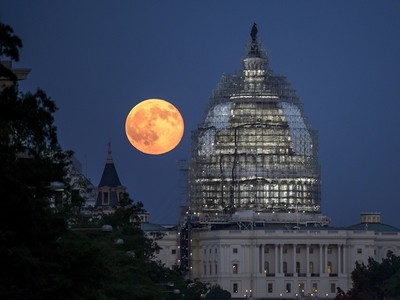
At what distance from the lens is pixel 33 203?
7331cm

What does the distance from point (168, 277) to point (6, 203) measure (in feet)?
343

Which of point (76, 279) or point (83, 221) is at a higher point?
point (83, 221)

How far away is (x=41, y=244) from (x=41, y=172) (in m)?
3.15

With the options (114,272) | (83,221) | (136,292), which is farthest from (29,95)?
(83,221)

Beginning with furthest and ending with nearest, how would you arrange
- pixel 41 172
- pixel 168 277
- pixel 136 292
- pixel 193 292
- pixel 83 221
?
pixel 193 292 → pixel 168 277 → pixel 83 221 → pixel 136 292 → pixel 41 172

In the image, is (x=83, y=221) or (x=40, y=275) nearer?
(x=40, y=275)

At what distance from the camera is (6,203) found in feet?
236

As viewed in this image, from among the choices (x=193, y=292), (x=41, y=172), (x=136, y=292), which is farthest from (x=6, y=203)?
(x=193, y=292)

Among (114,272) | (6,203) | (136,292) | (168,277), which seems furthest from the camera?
(168,277)

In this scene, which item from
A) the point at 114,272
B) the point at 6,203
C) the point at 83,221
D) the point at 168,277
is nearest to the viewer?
the point at 6,203

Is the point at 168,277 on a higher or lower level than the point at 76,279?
higher

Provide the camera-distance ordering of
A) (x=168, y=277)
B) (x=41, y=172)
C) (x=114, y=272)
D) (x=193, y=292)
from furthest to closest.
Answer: (x=193, y=292) < (x=168, y=277) < (x=114, y=272) < (x=41, y=172)

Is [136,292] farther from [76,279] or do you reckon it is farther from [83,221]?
[76,279]

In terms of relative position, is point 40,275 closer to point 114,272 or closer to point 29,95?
point 29,95
